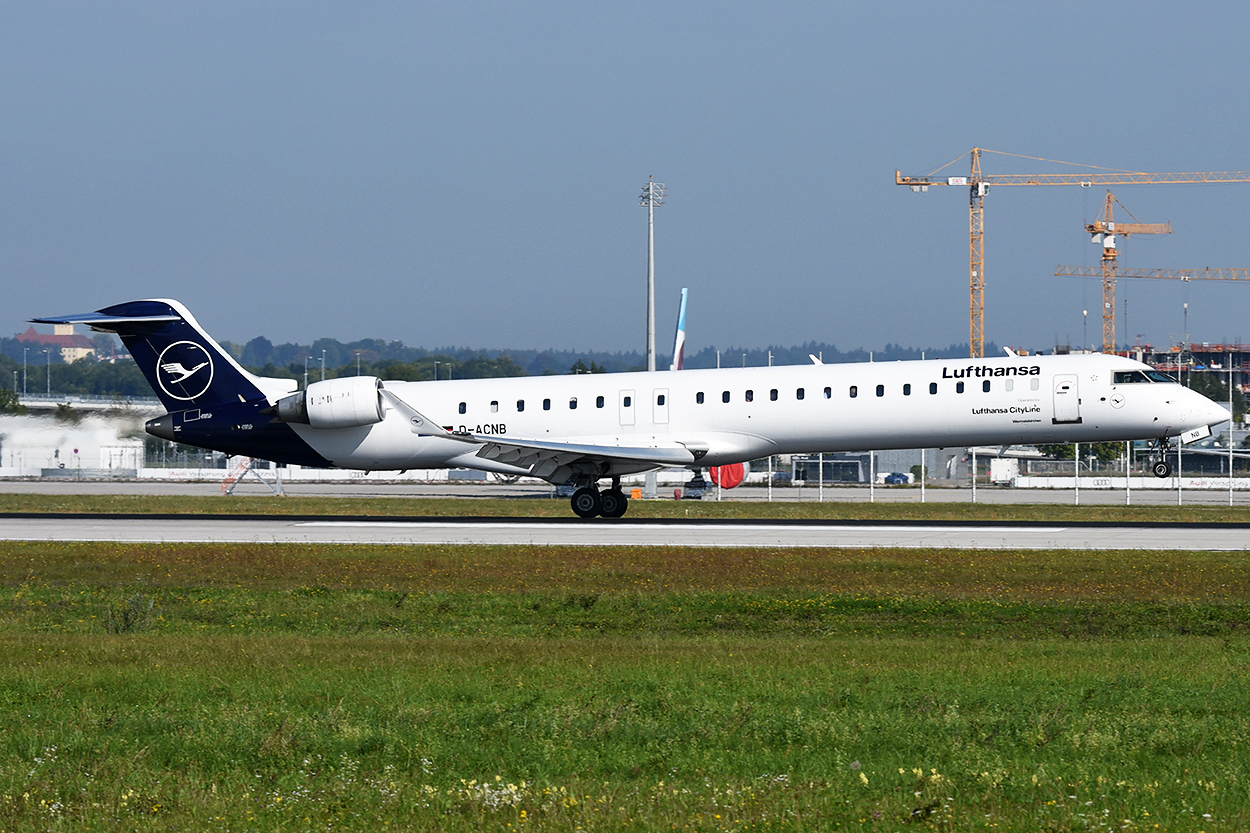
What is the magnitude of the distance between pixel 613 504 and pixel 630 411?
289 cm

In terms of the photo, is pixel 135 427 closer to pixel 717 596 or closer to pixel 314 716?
pixel 717 596

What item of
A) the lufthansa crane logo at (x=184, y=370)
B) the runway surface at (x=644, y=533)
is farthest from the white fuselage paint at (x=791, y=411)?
the lufthansa crane logo at (x=184, y=370)

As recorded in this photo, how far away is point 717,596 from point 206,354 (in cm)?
2086

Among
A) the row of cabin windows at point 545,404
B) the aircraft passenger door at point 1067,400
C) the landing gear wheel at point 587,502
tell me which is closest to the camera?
the aircraft passenger door at point 1067,400

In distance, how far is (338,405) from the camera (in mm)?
34438

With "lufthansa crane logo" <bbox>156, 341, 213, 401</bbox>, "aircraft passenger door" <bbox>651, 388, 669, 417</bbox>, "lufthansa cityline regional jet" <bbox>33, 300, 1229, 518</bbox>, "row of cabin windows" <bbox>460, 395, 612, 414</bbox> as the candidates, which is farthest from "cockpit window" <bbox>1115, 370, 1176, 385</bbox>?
"lufthansa crane logo" <bbox>156, 341, 213, 401</bbox>

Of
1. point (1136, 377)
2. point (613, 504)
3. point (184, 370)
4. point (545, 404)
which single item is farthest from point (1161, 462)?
point (184, 370)

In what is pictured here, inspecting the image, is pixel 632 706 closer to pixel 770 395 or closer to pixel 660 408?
pixel 770 395

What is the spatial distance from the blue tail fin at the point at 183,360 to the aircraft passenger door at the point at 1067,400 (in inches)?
802

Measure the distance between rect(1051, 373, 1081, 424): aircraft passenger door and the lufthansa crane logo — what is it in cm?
2209

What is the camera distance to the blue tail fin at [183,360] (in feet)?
116

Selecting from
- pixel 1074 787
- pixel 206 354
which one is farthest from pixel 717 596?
pixel 206 354

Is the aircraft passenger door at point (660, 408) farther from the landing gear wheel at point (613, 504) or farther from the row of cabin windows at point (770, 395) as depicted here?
the landing gear wheel at point (613, 504)

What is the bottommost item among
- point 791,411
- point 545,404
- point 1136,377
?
point 791,411
